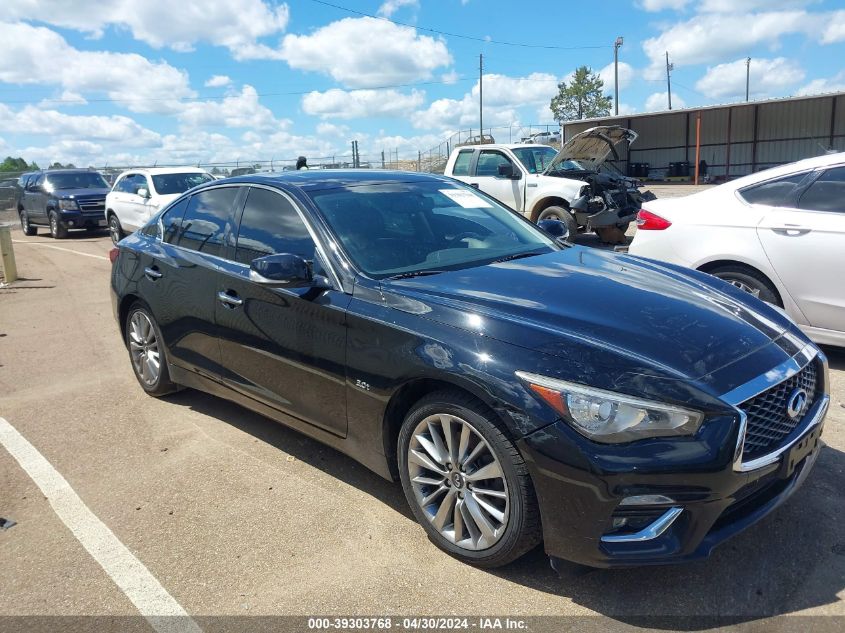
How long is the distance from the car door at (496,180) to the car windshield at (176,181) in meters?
5.68

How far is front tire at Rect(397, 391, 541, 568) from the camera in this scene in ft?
8.74

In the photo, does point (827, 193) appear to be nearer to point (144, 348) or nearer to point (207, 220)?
point (207, 220)

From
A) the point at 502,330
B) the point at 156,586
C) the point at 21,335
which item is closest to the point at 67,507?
the point at 156,586

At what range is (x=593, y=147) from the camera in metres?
12.0

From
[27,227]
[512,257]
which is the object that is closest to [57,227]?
[27,227]

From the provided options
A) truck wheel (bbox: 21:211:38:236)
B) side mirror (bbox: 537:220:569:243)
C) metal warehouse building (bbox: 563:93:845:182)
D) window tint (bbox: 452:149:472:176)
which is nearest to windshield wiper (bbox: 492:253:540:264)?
side mirror (bbox: 537:220:569:243)

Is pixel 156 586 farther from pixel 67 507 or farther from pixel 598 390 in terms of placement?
pixel 598 390

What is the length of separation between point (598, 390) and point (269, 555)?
5.55 ft

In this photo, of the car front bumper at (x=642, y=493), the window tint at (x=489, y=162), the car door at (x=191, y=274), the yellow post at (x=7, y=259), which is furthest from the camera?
the window tint at (x=489, y=162)

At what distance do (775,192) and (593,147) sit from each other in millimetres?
6878

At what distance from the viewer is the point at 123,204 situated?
15.0 metres

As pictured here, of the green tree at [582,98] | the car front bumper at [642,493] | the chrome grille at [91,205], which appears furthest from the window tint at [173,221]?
the green tree at [582,98]

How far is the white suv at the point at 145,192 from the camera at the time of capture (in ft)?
45.8

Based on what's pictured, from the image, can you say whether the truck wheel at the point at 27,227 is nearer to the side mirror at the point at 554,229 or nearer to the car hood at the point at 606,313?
the side mirror at the point at 554,229
